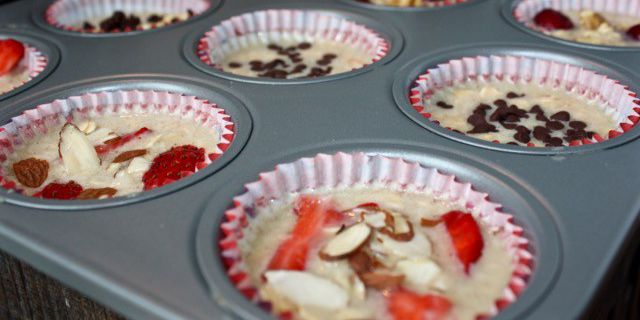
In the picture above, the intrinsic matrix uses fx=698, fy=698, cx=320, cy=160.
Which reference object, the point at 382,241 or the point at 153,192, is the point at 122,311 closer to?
the point at 153,192

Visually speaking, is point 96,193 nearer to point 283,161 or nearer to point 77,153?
point 77,153

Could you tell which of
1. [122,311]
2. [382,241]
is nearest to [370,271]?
[382,241]

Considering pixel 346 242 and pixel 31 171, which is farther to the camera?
pixel 31 171

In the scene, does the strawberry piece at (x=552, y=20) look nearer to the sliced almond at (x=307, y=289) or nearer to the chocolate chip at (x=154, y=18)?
the chocolate chip at (x=154, y=18)

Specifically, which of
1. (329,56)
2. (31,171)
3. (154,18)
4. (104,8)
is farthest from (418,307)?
(104,8)

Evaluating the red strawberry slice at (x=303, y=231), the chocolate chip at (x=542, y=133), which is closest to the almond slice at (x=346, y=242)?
the red strawberry slice at (x=303, y=231)
